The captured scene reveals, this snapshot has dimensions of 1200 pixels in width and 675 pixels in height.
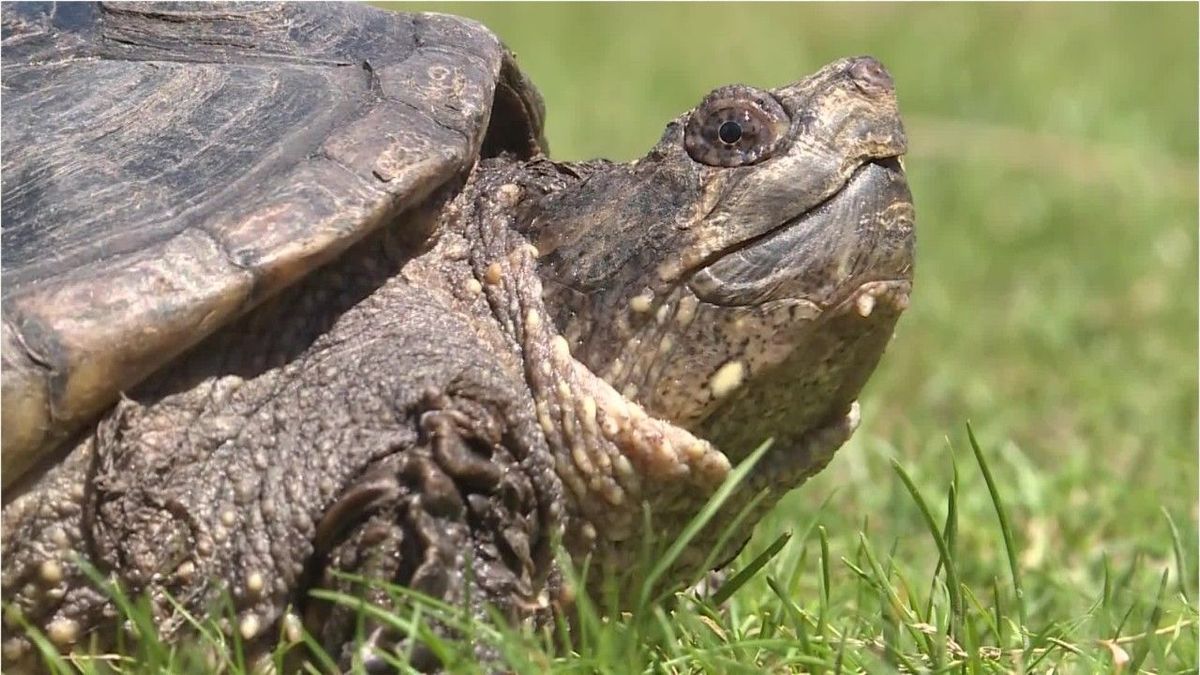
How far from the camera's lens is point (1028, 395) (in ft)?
16.9

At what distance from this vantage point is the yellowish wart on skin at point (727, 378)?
7.77 ft

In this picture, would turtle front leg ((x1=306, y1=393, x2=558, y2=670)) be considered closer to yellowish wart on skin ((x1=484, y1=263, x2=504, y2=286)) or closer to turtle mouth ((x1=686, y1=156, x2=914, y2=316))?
yellowish wart on skin ((x1=484, y1=263, x2=504, y2=286))

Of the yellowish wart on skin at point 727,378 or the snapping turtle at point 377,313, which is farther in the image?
the yellowish wart on skin at point 727,378

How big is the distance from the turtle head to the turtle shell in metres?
0.32

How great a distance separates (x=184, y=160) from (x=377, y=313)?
0.39 m

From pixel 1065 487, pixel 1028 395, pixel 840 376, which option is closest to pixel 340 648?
pixel 840 376

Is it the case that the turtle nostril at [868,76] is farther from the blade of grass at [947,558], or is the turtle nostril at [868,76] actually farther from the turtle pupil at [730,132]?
the blade of grass at [947,558]

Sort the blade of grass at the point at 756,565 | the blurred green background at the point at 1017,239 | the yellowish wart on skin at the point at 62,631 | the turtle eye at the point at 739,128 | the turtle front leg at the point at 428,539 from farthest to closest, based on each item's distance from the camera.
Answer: the blurred green background at the point at 1017,239, the turtle eye at the point at 739,128, the blade of grass at the point at 756,565, the yellowish wart on skin at the point at 62,631, the turtle front leg at the point at 428,539

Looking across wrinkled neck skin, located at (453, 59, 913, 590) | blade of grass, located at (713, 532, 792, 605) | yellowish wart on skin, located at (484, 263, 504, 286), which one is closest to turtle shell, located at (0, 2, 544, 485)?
yellowish wart on skin, located at (484, 263, 504, 286)

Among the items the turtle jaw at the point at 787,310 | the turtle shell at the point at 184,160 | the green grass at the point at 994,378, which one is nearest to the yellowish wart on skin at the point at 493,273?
the turtle shell at the point at 184,160

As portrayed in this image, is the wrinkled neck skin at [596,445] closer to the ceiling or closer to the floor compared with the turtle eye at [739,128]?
closer to the floor

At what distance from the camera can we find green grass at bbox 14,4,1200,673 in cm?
226

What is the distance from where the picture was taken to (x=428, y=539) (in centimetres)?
209

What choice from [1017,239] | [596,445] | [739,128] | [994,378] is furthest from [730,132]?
[1017,239]
